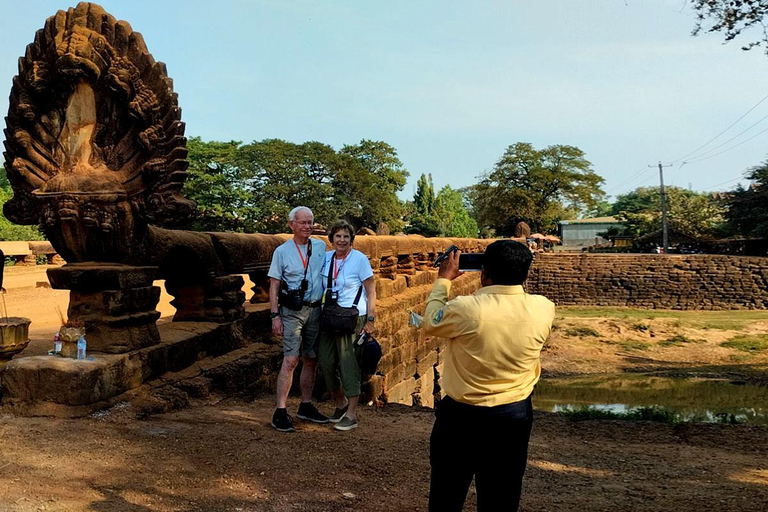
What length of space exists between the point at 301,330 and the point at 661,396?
1033 cm

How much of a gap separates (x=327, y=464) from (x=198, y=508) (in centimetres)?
104

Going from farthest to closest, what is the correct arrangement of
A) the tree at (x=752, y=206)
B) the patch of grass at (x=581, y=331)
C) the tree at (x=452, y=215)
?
1. the tree at (x=452, y=215)
2. the tree at (x=752, y=206)
3. the patch of grass at (x=581, y=331)

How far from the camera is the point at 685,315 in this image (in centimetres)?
2534

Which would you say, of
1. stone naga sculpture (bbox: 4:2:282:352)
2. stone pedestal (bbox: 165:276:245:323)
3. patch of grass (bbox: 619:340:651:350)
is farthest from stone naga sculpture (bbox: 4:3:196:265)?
patch of grass (bbox: 619:340:651:350)

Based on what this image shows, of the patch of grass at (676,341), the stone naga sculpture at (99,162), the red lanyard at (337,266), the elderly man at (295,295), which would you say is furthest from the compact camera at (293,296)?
the patch of grass at (676,341)

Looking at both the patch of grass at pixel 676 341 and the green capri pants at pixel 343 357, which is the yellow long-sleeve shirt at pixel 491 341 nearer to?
the green capri pants at pixel 343 357

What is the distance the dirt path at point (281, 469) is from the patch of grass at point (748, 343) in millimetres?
14120

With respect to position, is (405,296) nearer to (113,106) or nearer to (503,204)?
(113,106)

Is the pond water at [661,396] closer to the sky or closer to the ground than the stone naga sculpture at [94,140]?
closer to the ground

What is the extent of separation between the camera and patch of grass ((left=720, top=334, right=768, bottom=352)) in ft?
59.5

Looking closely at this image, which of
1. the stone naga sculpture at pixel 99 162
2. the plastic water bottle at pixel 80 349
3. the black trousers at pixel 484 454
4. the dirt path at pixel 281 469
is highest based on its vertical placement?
the stone naga sculpture at pixel 99 162

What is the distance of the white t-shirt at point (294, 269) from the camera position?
4926 mm

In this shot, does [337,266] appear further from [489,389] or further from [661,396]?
[661,396]

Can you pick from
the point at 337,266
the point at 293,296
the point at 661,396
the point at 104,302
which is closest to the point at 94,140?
the point at 104,302
